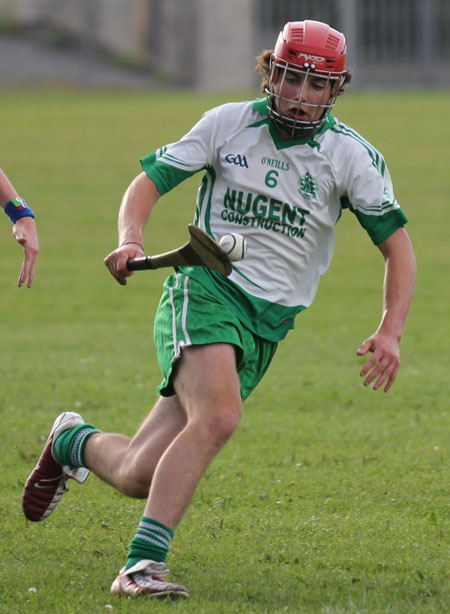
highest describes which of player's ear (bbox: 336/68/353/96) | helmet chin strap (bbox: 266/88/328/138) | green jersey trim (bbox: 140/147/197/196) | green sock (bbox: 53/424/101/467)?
player's ear (bbox: 336/68/353/96)

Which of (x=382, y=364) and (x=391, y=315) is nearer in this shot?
(x=382, y=364)

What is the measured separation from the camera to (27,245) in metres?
5.29

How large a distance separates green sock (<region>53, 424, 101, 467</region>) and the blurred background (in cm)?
4277

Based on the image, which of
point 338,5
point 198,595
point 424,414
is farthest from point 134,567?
point 338,5

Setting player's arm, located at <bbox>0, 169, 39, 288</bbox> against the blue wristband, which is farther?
the blue wristband

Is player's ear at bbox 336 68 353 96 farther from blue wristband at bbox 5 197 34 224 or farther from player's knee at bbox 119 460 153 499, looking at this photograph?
player's knee at bbox 119 460 153 499

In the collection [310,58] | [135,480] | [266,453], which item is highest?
[310,58]

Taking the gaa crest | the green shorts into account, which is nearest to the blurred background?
the gaa crest

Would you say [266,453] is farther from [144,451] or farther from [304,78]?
[304,78]

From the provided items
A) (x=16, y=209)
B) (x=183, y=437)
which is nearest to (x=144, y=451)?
(x=183, y=437)

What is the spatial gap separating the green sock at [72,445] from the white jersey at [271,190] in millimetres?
911

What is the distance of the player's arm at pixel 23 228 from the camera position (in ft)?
17.3

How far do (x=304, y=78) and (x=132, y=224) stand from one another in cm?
89

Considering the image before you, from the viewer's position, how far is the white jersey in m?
5.10
